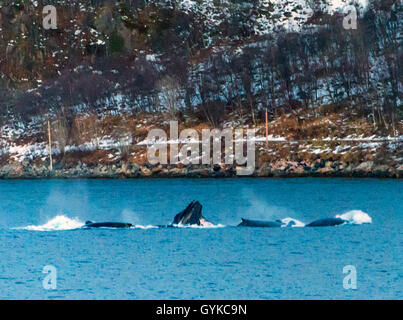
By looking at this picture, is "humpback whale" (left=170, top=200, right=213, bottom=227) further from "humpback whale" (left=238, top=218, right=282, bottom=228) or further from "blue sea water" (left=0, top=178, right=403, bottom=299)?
"humpback whale" (left=238, top=218, right=282, bottom=228)

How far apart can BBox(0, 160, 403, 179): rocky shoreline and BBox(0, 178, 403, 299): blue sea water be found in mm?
18510

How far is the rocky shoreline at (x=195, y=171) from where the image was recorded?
8700 cm

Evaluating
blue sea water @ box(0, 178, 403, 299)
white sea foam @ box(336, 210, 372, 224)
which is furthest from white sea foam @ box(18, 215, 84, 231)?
white sea foam @ box(336, 210, 372, 224)

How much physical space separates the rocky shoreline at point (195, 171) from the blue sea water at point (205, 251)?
1851 cm

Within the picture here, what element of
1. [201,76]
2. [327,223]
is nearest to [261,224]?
[327,223]

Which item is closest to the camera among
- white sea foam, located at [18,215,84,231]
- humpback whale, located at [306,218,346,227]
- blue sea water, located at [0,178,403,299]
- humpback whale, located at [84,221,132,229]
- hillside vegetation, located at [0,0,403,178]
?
blue sea water, located at [0,178,403,299]

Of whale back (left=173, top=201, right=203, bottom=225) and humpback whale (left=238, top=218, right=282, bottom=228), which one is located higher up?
whale back (left=173, top=201, right=203, bottom=225)

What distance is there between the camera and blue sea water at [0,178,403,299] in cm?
2880

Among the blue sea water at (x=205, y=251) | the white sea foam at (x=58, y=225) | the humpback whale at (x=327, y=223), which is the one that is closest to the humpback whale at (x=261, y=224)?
the blue sea water at (x=205, y=251)

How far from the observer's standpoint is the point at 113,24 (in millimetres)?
154250

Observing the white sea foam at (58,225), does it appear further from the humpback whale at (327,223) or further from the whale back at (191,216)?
the humpback whale at (327,223)

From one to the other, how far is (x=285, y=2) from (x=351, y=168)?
3106 inches

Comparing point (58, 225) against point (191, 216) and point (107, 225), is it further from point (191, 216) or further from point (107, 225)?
point (191, 216)

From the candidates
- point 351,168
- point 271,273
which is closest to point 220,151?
point 351,168
